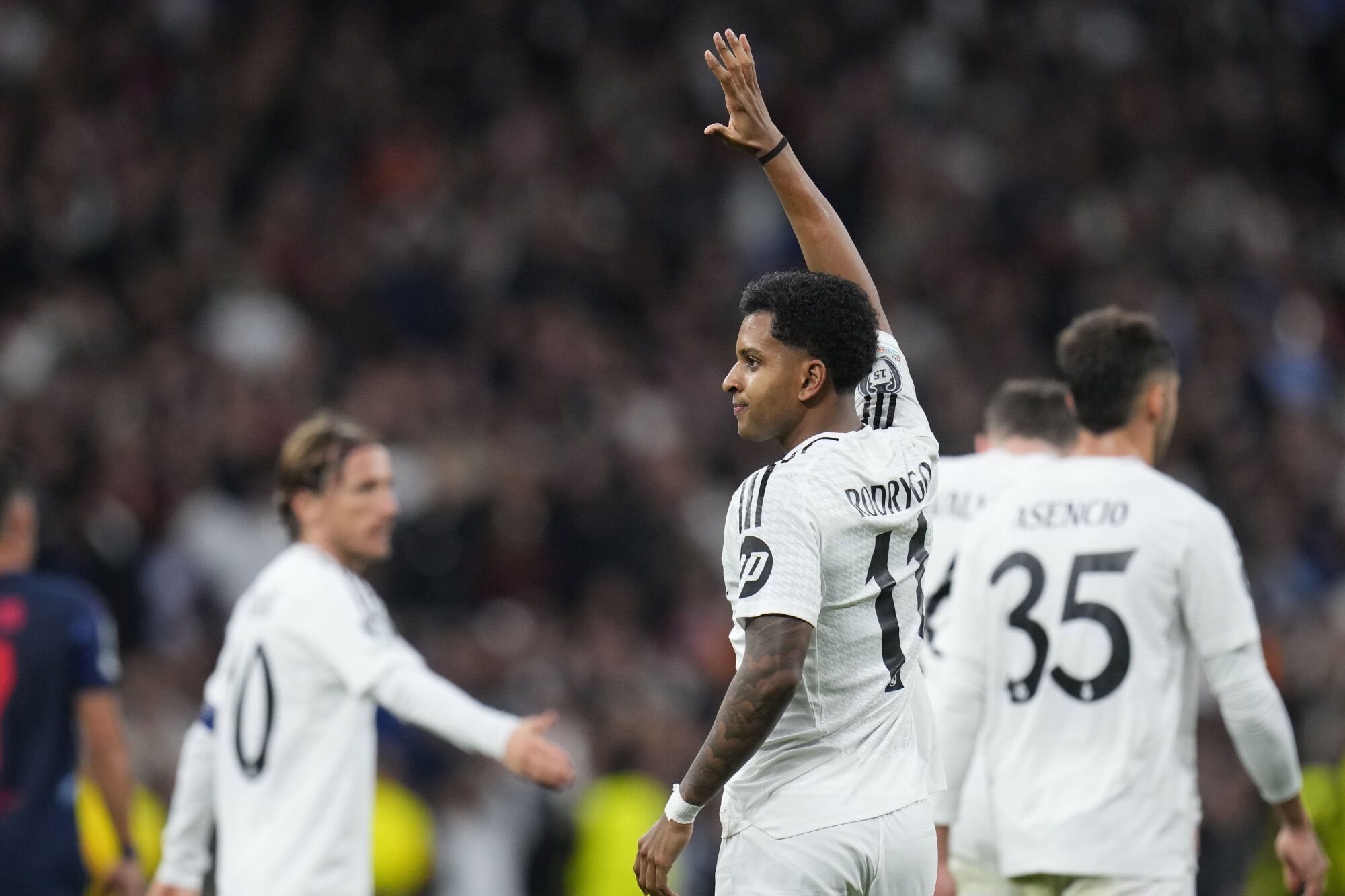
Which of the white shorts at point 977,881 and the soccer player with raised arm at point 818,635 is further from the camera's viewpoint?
the white shorts at point 977,881

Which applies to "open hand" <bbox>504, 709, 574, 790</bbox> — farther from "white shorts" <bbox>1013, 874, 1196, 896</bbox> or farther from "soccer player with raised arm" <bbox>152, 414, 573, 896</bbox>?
"white shorts" <bbox>1013, 874, 1196, 896</bbox>

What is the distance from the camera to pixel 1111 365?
15.6ft

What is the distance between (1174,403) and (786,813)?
2011mm

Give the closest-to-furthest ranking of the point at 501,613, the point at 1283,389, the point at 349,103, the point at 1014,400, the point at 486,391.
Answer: the point at 1014,400 → the point at 501,613 → the point at 486,391 → the point at 349,103 → the point at 1283,389

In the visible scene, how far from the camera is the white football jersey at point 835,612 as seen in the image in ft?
11.1

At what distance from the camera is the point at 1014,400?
5.50 meters

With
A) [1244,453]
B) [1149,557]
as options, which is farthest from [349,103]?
[1149,557]

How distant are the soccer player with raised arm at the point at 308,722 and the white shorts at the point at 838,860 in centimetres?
126

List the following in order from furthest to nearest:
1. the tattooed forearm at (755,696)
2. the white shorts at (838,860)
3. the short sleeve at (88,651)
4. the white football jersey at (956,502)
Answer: the short sleeve at (88,651)
the white football jersey at (956,502)
the white shorts at (838,860)
the tattooed forearm at (755,696)

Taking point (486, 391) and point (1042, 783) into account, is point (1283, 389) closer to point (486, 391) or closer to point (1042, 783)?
point (486, 391)

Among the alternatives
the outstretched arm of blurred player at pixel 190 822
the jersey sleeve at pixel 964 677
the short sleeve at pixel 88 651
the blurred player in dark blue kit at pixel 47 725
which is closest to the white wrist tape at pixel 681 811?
the jersey sleeve at pixel 964 677

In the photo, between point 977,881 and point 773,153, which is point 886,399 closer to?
point 773,153

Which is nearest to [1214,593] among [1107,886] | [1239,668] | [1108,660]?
[1239,668]

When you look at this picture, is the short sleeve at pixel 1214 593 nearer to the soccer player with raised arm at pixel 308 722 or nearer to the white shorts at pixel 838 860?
the white shorts at pixel 838 860
